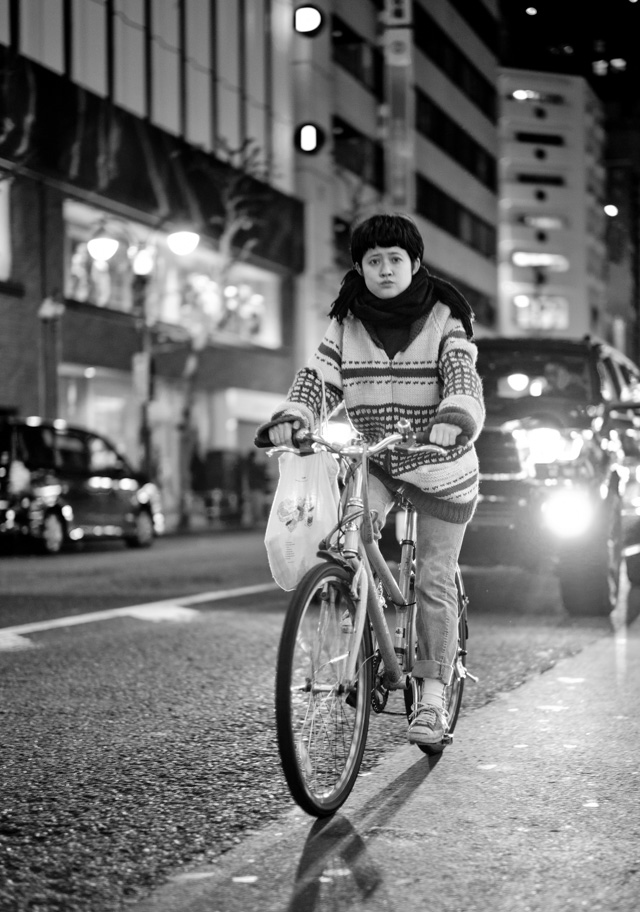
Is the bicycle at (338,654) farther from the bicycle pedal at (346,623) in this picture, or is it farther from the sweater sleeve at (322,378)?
the sweater sleeve at (322,378)

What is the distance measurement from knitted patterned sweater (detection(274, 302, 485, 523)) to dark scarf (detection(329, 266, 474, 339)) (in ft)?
0.10

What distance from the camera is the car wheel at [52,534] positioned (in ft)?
61.1

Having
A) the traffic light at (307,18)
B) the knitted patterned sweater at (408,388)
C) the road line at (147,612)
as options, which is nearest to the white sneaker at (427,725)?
the knitted patterned sweater at (408,388)

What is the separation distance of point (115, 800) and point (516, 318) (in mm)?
84419

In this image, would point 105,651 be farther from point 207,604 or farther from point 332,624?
point 332,624

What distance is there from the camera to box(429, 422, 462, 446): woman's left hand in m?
4.49

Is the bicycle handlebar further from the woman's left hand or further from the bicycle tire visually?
the bicycle tire

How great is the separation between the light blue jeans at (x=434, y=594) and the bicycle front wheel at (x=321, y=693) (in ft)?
1.51

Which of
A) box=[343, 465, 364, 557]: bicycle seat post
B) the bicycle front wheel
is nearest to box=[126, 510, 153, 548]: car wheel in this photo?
box=[343, 465, 364, 557]: bicycle seat post

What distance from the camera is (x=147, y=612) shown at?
410 inches

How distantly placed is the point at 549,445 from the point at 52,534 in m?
10.2

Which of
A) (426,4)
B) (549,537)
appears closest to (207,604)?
(549,537)

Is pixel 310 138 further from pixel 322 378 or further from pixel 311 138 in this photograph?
pixel 322 378

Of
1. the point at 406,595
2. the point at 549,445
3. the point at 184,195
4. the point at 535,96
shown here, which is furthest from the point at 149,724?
the point at 535,96
